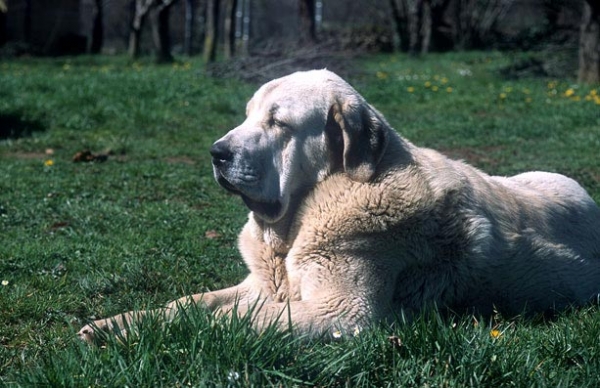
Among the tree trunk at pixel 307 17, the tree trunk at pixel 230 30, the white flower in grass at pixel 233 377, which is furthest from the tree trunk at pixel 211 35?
the white flower in grass at pixel 233 377

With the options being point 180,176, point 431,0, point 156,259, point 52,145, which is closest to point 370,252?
point 156,259

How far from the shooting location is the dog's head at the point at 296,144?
369cm

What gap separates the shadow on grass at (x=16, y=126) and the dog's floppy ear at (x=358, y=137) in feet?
24.9

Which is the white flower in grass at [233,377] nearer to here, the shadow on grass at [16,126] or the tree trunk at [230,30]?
the shadow on grass at [16,126]

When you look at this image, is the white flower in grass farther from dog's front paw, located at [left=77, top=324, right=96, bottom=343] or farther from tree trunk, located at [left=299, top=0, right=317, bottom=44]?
tree trunk, located at [left=299, top=0, right=317, bottom=44]

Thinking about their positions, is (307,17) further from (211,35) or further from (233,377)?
(233,377)

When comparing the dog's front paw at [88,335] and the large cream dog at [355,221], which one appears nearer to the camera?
the dog's front paw at [88,335]

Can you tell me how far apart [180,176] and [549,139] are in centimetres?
458

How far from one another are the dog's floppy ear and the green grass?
694 millimetres

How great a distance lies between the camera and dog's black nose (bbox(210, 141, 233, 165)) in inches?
143

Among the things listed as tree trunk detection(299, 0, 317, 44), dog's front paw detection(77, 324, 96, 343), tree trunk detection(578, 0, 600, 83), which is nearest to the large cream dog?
dog's front paw detection(77, 324, 96, 343)

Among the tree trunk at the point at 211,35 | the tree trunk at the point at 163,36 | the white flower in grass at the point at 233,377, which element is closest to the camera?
the white flower in grass at the point at 233,377

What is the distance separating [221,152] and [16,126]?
8.02 m

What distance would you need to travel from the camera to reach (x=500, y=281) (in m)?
3.91
